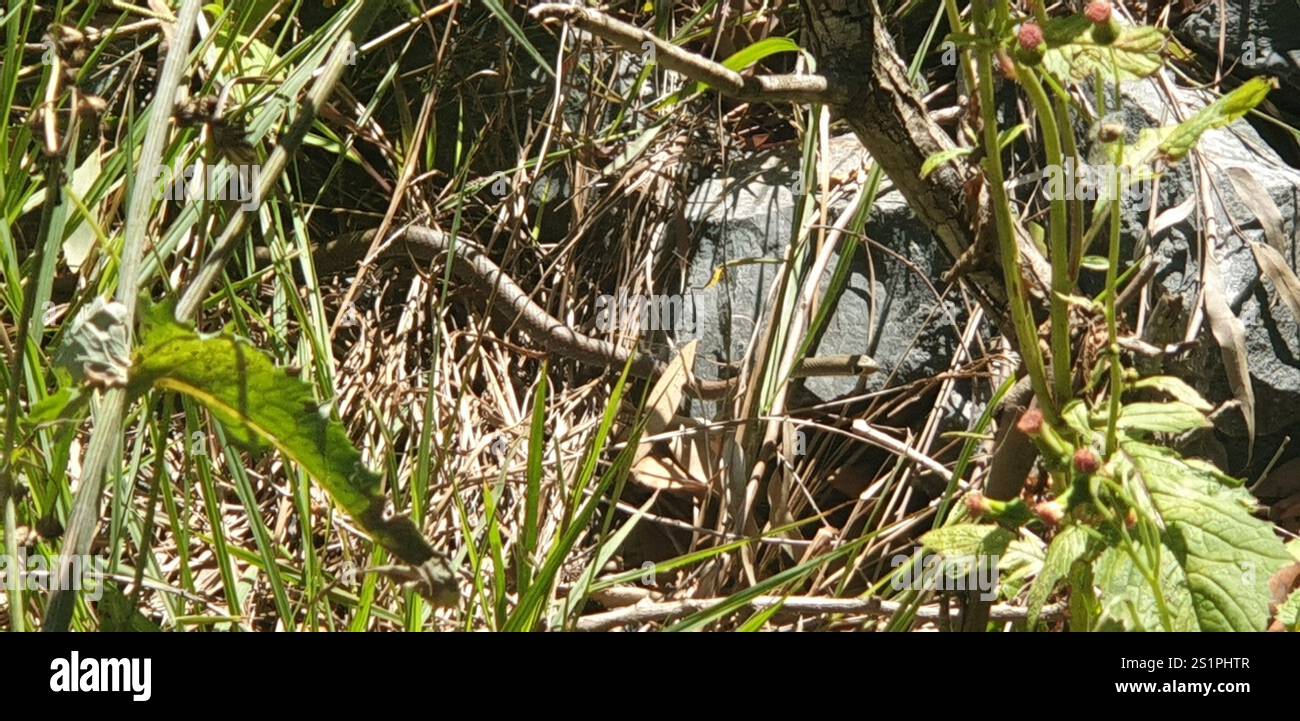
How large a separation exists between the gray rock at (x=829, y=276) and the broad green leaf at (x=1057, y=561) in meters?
0.88

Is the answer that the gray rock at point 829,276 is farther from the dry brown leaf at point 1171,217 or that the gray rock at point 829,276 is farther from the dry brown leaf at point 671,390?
the dry brown leaf at point 1171,217

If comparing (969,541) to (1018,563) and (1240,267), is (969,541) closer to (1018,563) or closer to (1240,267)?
(1018,563)

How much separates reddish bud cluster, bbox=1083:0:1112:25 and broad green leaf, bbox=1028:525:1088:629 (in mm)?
467

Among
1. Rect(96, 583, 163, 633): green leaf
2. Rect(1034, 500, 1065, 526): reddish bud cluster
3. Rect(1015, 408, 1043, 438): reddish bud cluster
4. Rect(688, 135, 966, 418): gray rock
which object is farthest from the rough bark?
Rect(96, 583, 163, 633): green leaf

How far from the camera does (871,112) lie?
1.35m

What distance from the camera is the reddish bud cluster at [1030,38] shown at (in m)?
0.99

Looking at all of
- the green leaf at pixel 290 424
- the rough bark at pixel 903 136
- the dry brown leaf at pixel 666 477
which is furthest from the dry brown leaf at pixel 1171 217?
the green leaf at pixel 290 424

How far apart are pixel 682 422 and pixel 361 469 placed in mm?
1114

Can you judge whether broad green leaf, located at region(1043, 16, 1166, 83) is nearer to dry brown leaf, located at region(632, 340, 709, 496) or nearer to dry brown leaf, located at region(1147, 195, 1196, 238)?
dry brown leaf, located at region(1147, 195, 1196, 238)

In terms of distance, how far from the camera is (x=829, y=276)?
6.64ft

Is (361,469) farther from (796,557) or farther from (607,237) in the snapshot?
(607,237)

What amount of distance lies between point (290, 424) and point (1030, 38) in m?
0.72
